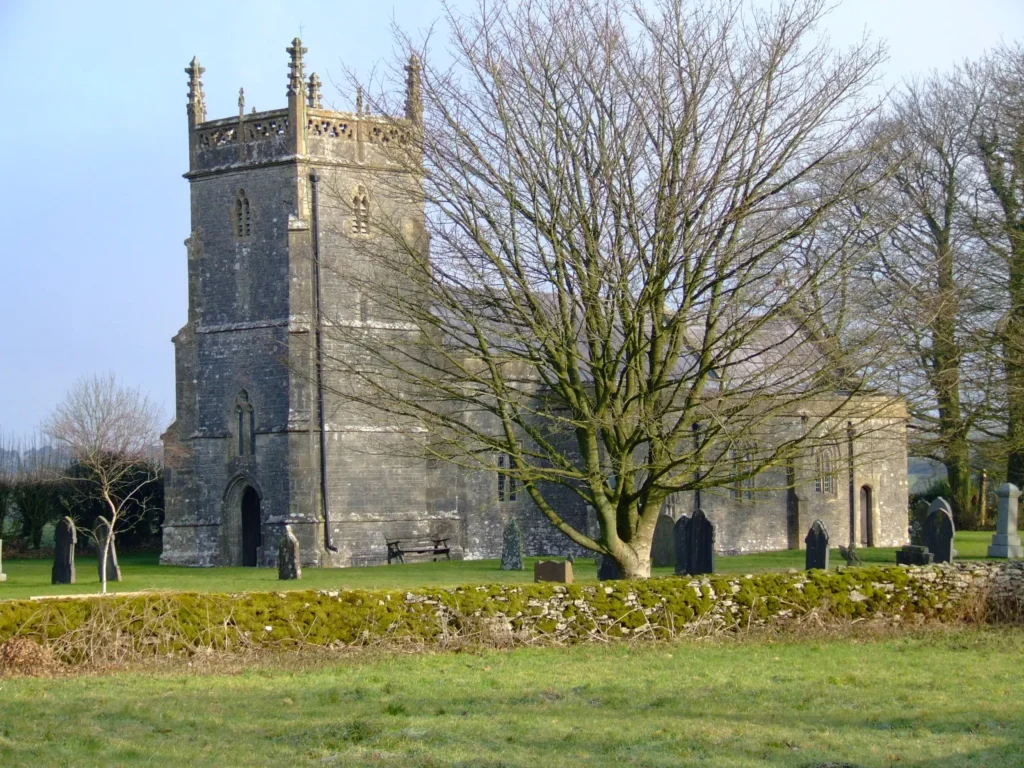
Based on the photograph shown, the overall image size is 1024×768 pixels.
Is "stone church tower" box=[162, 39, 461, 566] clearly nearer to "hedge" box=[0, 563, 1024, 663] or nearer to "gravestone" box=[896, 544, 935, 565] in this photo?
"gravestone" box=[896, 544, 935, 565]

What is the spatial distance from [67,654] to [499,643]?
4.68m

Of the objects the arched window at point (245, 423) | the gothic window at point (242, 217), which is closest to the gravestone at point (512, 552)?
the arched window at point (245, 423)

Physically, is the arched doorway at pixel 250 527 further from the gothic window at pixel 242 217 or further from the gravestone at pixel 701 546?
the gravestone at pixel 701 546

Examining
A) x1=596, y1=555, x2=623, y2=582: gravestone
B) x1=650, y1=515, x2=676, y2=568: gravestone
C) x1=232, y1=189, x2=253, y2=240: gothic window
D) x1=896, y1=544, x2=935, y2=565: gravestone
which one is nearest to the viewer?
x1=596, y1=555, x2=623, y2=582: gravestone

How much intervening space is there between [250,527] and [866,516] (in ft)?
60.3

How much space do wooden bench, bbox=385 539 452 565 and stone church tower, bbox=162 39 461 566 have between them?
0.26m

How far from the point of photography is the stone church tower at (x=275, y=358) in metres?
31.6

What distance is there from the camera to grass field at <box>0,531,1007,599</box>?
75.8 ft

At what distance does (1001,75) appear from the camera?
28312 millimetres

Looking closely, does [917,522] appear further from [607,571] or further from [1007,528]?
[607,571]

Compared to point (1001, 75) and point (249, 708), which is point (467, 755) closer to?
point (249, 708)

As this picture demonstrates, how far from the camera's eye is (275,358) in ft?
103

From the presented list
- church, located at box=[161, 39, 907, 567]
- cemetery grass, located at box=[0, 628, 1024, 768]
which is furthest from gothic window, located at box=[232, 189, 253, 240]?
cemetery grass, located at box=[0, 628, 1024, 768]

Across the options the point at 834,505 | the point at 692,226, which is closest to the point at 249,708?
the point at 692,226
